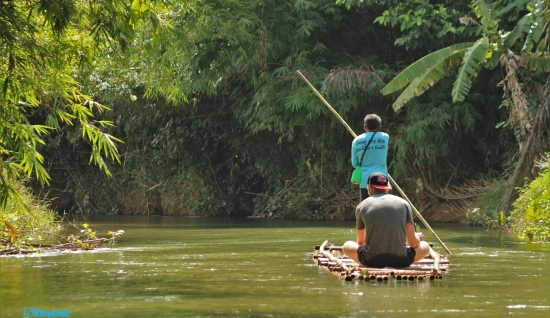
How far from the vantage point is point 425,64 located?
17.8 m

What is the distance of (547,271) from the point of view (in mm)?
10352

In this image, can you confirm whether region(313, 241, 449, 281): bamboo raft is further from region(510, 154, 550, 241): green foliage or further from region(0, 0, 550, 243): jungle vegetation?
region(0, 0, 550, 243): jungle vegetation

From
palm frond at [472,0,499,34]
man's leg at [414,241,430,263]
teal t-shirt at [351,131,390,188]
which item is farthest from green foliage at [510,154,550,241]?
man's leg at [414,241,430,263]

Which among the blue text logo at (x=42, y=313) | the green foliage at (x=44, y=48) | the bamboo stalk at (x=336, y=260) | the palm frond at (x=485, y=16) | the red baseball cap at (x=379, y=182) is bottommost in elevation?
the blue text logo at (x=42, y=313)

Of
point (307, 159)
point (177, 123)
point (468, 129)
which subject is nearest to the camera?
point (468, 129)

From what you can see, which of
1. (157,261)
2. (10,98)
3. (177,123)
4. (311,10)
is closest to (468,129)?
(311,10)

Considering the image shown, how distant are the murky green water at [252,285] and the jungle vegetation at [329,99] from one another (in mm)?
3554

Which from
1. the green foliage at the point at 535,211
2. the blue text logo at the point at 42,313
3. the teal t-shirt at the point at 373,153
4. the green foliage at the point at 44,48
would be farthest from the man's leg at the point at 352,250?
the green foliage at the point at 535,211

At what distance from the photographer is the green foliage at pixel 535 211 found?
1544 cm

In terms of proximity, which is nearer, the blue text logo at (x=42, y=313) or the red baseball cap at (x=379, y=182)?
the blue text logo at (x=42, y=313)

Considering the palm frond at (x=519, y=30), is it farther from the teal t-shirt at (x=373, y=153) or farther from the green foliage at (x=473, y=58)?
the teal t-shirt at (x=373, y=153)

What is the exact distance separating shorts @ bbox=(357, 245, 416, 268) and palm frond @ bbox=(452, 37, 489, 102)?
7398 mm

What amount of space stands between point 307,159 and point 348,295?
17411 mm

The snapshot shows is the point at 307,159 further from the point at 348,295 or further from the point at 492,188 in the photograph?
the point at 348,295
